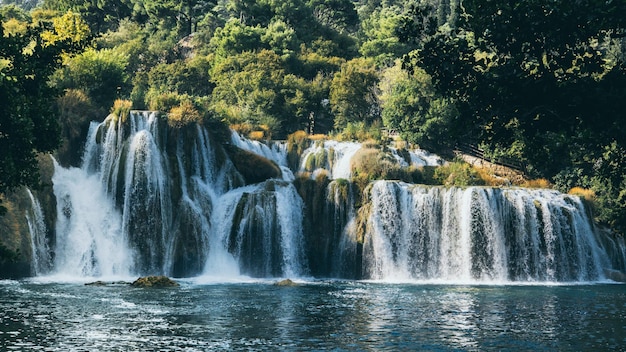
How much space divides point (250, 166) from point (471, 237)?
18.0m

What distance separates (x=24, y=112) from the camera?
91.2 ft

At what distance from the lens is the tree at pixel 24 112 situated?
27031 mm

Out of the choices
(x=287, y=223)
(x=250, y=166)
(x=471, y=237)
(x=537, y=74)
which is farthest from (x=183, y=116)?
(x=537, y=74)

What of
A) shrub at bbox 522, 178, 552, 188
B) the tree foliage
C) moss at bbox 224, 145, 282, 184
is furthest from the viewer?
shrub at bbox 522, 178, 552, 188

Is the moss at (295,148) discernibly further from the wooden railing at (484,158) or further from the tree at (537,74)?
the tree at (537,74)

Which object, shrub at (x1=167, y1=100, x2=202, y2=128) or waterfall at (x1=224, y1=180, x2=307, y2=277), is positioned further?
shrub at (x1=167, y1=100, x2=202, y2=128)

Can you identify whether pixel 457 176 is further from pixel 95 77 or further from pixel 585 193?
pixel 95 77

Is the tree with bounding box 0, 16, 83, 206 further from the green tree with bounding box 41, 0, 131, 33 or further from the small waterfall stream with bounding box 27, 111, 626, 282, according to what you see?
the green tree with bounding box 41, 0, 131, 33

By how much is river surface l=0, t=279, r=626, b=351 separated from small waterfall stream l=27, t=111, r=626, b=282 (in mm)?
8356

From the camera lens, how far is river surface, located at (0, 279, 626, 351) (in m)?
27.8

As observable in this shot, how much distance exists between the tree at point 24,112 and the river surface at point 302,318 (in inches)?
232

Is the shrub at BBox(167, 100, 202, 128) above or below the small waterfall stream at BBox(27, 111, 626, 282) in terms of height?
above

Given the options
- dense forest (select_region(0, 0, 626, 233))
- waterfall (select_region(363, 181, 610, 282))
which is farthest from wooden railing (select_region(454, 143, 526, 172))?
waterfall (select_region(363, 181, 610, 282))

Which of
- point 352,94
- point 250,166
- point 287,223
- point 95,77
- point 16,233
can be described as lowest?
point 16,233
